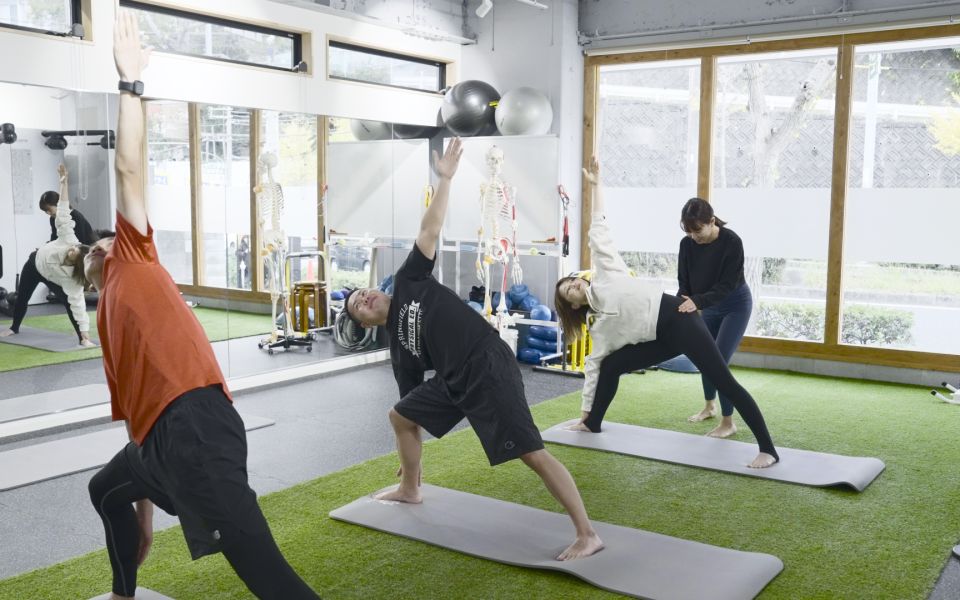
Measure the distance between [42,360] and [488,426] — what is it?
325 cm

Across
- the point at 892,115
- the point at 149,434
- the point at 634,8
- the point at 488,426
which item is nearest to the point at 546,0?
the point at 634,8

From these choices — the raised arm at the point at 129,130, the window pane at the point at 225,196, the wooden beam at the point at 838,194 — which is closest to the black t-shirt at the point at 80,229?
the window pane at the point at 225,196

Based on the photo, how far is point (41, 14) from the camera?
5.50 m

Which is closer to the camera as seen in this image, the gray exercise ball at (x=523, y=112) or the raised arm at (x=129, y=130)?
the raised arm at (x=129, y=130)

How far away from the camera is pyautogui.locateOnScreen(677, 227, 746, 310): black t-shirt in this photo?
4.99 m

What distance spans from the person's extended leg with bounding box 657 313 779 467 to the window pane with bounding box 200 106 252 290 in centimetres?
334

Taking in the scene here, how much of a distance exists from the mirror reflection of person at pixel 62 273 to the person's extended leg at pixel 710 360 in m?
3.35

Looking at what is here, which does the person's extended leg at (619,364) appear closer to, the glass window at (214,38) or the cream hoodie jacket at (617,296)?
the cream hoodie jacket at (617,296)

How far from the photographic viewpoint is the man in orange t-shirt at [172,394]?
221cm

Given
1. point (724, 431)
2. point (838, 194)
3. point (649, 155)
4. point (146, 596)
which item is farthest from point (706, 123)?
point (146, 596)

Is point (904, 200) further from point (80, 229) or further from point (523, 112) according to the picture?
point (80, 229)

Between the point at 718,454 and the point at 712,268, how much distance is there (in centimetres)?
103

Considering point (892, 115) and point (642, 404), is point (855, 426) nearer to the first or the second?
point (642, 404)

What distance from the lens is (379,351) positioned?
781 cm
